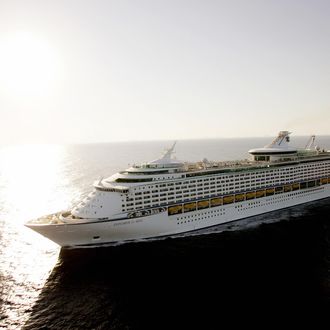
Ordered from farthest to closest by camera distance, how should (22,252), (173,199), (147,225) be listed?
(173,199) < (147,225) < (22,252)

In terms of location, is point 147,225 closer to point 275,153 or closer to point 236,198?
point 236,198

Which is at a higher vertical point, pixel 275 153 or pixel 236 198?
pixel 275 153

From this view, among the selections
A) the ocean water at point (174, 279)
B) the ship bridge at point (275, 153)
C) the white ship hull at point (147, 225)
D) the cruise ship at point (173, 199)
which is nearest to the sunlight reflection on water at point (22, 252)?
the ocean water at point (174, 279)

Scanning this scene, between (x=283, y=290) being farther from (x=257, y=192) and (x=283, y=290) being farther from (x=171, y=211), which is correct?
(x=257, y=192)

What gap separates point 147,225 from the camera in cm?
3772

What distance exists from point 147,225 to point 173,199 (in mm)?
5370

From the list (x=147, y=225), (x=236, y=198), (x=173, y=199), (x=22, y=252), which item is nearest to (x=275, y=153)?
(x=236, y=198)

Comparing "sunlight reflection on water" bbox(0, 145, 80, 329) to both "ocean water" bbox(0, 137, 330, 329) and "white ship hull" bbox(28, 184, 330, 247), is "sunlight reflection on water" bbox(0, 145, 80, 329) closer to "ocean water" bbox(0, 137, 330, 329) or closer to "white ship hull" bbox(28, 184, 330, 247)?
"ocean water" bbox(0, 137, 330, 329)

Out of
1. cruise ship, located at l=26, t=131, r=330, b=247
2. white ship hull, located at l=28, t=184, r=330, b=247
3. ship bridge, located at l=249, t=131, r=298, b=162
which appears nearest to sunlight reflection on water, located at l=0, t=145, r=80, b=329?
white ship hull, located at l=28, t=184, r=330, b=247

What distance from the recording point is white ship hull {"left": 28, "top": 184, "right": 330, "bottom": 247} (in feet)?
112

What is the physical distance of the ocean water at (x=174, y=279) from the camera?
918 inches

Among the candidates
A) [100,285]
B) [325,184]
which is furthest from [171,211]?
[325,184]

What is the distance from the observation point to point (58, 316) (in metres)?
23.6

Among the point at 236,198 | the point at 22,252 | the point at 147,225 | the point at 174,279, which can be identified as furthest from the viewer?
the point at 236,198
